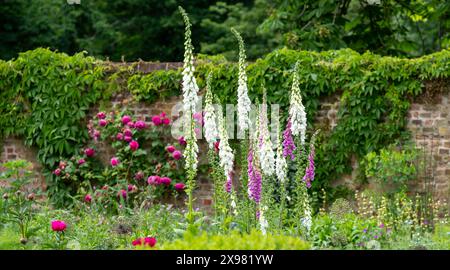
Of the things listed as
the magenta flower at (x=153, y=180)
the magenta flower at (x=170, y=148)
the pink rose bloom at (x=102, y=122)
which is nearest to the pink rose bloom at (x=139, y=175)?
the magenta flower at (x=153, y=180)

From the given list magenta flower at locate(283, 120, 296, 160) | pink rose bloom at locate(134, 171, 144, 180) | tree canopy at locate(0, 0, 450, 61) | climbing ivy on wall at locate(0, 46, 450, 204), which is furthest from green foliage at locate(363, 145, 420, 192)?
tree canopy at locate(0, 0, 450, 61)

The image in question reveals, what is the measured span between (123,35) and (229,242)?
17476 mm

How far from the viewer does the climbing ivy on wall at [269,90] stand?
9438 millimetres

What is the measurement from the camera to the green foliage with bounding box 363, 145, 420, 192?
9.02 meters

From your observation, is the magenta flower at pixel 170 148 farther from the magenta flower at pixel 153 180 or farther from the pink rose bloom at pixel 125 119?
the pink rose bloom at pixel 125 119

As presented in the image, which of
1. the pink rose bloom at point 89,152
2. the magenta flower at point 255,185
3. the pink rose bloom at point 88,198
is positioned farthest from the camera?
the pink rose bloom at point 89,152

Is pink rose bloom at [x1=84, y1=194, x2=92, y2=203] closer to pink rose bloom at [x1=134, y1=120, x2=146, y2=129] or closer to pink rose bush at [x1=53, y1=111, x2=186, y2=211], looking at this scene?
pink rose bush at [x1=53, y1=111, x2=186, y2=211]

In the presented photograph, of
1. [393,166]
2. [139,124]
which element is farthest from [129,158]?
[393,166]

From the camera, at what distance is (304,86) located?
→ 9.74 meters

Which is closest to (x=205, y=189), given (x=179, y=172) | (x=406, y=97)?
(x=179, y=172)

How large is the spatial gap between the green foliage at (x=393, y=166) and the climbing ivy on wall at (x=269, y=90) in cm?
30

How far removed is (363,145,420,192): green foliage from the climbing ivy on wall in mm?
298

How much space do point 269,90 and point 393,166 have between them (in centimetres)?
201

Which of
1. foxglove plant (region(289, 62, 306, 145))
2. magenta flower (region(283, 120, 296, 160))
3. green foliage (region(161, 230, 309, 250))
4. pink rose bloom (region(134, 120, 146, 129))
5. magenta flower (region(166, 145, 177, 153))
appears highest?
foxglove plant (region(289, 62, 306, 145))
